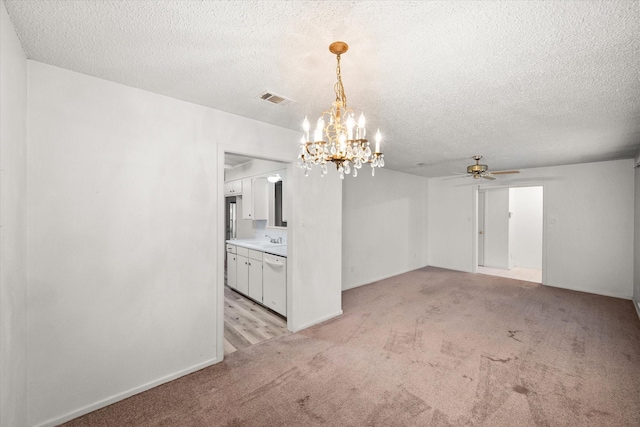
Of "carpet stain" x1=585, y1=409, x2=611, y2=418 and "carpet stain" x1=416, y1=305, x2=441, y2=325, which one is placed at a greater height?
"carpet stain" x1=416, y1=305, x2=441, y2=325

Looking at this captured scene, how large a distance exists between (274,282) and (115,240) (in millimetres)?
2087

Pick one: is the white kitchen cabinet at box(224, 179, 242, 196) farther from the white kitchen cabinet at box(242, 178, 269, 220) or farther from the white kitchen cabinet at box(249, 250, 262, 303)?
the white kitchen cabinet at box(249, 250, 262, 303)

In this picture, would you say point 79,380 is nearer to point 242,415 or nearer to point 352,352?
point 242,415

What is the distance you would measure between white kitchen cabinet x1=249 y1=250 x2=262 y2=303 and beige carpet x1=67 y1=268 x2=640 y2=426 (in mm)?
1158

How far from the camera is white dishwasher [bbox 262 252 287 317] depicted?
3.67 metres

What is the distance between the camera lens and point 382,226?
6.14 meters

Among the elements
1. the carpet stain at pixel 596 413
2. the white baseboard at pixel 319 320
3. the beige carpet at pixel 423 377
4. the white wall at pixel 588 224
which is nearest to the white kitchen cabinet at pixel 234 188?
the white baseboard at pixel 319 320

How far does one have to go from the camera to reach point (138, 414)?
2.05m

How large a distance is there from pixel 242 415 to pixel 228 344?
117 centimetres

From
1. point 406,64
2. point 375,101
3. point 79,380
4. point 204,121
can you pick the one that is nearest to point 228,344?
point 79,380

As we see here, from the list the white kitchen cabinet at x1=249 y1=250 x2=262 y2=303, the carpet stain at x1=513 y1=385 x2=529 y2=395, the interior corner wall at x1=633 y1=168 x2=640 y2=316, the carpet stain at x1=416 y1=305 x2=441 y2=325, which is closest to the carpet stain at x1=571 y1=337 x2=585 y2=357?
the carpet stain at x1=513 y1=385 x2=529 y2=395

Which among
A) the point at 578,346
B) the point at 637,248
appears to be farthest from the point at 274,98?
the point at 637,248

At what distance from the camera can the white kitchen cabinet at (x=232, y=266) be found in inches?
193

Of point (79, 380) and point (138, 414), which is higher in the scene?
point (79, 380)
